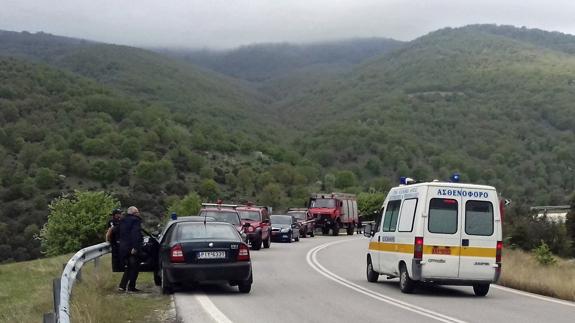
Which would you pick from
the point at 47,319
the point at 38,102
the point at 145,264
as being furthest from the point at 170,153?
Result: the point at 47,319

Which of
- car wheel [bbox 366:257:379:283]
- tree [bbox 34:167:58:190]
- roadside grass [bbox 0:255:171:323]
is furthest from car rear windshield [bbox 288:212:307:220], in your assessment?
tree [bbox 34:167:58:190]

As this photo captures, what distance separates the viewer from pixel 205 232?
50.3ft

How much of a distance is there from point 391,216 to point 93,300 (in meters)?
7.69

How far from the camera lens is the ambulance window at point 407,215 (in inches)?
623

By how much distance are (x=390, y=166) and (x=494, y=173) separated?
67.2 feet

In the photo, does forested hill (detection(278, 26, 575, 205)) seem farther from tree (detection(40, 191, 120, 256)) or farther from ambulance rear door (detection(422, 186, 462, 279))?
ambulance rear door (detection(422, 186, 462, 279))

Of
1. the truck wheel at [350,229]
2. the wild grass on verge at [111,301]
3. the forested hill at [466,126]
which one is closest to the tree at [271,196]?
the forested hill at [466,126]

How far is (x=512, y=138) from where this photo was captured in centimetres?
13550

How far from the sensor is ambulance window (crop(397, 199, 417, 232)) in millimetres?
15812

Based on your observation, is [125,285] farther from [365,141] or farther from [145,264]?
[365,141]

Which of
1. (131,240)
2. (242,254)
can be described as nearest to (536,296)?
(242,254)

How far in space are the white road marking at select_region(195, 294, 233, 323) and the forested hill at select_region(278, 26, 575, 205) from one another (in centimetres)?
8179

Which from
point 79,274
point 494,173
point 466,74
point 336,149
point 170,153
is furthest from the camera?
point 466,74

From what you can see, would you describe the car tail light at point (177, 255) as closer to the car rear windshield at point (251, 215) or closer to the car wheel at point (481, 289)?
the car wheel at point (481, 289)
